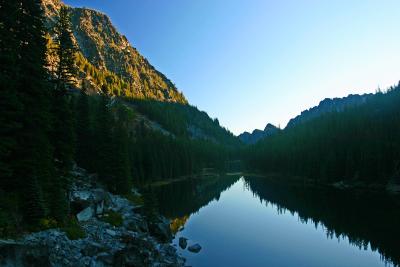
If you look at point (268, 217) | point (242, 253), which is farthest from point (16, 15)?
point (268, 217)

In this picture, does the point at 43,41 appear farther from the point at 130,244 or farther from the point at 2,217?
the point at 130,244

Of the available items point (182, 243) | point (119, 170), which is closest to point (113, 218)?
point (182, 243)

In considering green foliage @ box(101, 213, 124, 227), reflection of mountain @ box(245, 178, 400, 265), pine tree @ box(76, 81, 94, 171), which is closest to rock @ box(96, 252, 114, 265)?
green foliage @ box(101, 213, 124, 227)

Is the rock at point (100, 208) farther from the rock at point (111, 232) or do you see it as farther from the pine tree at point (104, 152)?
the pine tree at point (104, 152)

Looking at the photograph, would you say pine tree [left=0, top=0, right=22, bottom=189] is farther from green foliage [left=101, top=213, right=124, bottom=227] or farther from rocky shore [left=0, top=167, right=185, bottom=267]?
green foliage [left=101, top=213, right=124, bottom=227]

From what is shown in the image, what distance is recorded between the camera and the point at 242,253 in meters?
40.3

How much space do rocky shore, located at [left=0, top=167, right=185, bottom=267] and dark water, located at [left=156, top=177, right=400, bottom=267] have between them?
18.4ft

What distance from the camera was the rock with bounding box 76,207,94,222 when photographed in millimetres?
34072

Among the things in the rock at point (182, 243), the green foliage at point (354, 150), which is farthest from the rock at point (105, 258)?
the green foliage at point (354, 150)

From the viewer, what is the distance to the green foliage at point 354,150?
10406cm

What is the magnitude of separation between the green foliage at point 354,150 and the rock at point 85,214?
92.6 m

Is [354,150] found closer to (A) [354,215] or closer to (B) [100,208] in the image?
(A) [354,215]

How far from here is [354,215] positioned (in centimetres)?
5994

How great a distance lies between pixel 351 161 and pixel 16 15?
4365 inches
